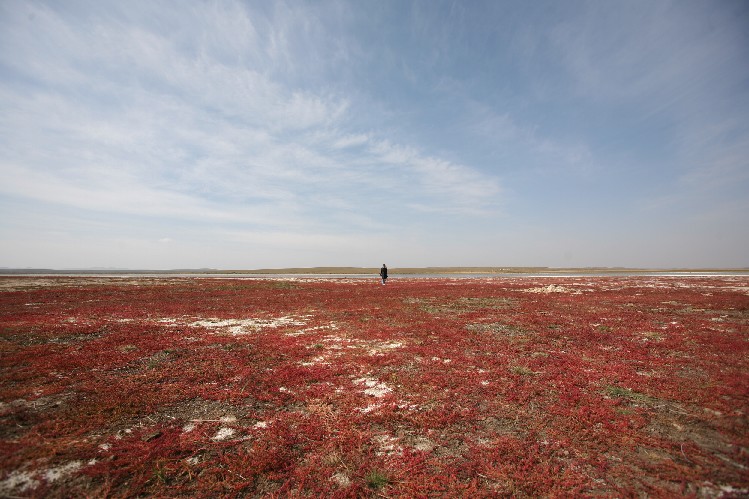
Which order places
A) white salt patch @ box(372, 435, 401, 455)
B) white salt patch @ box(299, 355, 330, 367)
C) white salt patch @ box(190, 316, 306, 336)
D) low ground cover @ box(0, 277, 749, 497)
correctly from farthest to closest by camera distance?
white salt patch @ box(190, 316, 306, 336), white salt patch @ box(299, 355, 330, 367), white salt patch @ box(372, 435, 401, 455), low ground cover @ box(0, 277, 749, 497)

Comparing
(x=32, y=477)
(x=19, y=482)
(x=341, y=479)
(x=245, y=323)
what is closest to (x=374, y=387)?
(x=341, y=479)

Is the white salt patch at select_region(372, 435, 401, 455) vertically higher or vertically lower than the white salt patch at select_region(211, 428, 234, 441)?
lower

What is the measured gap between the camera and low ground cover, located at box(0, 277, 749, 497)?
541 centimetres

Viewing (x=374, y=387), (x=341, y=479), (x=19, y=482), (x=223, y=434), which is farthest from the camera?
(x=374, y=387)

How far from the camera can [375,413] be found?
7.85m

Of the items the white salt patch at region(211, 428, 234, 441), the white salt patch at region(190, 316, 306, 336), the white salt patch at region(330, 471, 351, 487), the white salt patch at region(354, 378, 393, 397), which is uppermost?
the white salt patch at region(190, 316, 306, 336)

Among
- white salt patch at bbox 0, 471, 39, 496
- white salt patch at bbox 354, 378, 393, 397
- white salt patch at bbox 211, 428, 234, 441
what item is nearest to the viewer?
white salt patch at bbox 0, 471, 39, 496

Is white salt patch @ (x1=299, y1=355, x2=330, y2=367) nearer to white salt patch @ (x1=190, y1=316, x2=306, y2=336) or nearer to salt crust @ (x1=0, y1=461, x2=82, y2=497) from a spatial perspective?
white salt patch @ (x1=190, y1=316, x2=306, y2=336)

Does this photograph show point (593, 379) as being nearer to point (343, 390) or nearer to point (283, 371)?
point (343, 390)

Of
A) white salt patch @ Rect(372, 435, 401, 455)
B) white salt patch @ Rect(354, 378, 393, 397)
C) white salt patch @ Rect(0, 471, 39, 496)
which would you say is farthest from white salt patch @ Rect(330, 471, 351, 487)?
white salt patch @ Rect(0, 471, 39, 496)

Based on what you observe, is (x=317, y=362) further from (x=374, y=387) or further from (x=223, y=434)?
(x=223, y=434)

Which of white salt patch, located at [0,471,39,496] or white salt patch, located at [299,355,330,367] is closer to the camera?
white salt patch, located at [0,471,39,496]

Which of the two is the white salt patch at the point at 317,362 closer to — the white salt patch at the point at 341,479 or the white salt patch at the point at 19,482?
the white salt patch at the point at 341,479

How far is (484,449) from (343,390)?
172 inches
